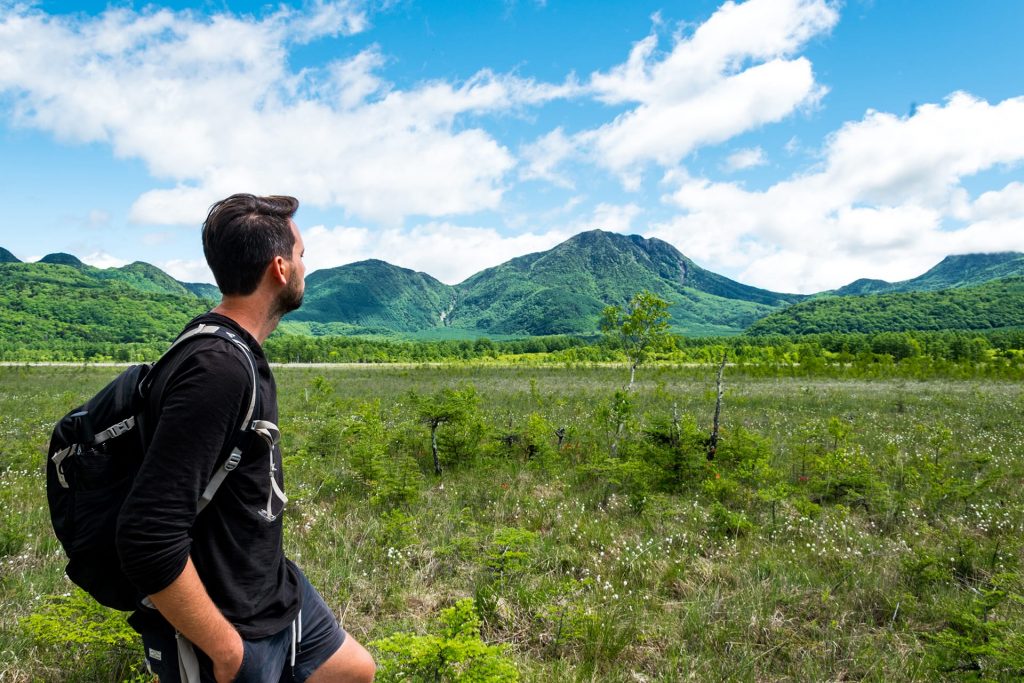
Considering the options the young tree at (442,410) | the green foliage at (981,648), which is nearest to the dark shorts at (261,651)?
the green foliage at (981,648)

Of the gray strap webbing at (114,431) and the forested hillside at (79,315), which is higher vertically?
the forested hillside at (79,315)

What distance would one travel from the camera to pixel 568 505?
7492mm

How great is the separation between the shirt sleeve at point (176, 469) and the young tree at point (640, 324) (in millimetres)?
15418

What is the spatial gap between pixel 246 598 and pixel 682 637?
388 centimetres

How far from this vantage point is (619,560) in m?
5.59

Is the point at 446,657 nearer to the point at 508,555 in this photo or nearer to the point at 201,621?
the point at 201,621

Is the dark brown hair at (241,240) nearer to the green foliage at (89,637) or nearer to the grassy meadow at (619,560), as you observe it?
the grassy meadow at (619,560)

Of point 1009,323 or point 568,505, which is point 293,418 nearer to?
point 568,505

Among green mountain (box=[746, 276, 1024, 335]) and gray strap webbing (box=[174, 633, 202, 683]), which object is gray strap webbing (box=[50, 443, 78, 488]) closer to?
gray strap webbing (box=[174, 633, 202, 683])

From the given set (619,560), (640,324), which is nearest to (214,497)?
(619,560)

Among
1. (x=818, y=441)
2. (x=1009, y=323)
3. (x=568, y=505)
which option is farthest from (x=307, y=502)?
(x=1009, y=323)

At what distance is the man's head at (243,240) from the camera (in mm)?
1895

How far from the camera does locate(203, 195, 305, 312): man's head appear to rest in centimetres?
189

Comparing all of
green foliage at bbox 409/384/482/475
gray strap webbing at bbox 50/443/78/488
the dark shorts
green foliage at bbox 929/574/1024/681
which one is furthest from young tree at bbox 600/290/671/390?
Answer: gray strap webbing at bbox 50/443/78/488
